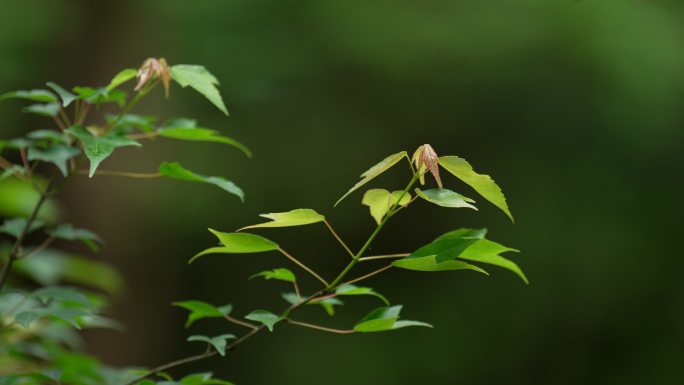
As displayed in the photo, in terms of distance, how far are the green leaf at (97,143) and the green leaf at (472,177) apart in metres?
0.35

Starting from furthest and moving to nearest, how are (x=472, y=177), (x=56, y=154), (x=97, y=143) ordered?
(x=56, y=154)
(x=97, y=143)
(x=472, y=177)

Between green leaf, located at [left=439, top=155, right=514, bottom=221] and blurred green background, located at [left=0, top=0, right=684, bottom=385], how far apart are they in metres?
3.19

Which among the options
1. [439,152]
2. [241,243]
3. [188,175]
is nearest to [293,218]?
[241,243]

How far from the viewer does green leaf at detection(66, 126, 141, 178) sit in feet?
2.71

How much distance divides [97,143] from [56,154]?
0.14 metres

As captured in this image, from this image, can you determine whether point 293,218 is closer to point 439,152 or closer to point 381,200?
point 381,200

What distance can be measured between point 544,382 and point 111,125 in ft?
11.8

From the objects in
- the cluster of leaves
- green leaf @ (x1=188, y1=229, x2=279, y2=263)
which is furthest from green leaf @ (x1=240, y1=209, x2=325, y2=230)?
the cluster of leaves

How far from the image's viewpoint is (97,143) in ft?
2.81

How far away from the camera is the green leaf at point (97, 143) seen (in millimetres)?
826

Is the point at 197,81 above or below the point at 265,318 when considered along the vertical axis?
above

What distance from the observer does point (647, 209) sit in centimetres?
403

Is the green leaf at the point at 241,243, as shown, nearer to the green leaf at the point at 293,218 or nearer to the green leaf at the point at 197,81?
the green leaf at the point at 293,218

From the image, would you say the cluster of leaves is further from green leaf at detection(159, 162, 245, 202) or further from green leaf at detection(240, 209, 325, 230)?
green leaf at detection(240, 209, 325, 230)
